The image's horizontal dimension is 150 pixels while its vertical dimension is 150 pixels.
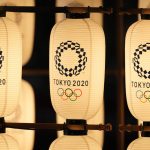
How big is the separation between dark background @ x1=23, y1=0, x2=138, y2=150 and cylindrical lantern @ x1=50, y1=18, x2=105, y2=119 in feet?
4.29

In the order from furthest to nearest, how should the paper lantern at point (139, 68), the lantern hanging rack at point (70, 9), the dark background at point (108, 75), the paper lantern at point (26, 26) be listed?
the dark background at point (108, 75)
the paper lantern at point (26, 26)
the lantern hanging rack at point (70, 9)
the paper lantern at point (139, 68)

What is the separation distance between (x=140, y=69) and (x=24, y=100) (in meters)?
1.58

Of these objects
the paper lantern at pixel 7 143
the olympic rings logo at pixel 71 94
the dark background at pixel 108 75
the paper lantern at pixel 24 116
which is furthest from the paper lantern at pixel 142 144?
the paper lantern at pixel 24 116

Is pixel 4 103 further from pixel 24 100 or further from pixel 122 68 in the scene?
pixel 122 68

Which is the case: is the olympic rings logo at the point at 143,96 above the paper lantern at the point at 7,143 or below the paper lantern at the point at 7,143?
above

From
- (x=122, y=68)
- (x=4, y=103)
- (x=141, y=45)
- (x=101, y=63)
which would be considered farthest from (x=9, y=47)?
(x=122, y=68)

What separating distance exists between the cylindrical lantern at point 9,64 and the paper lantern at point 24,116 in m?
1.09

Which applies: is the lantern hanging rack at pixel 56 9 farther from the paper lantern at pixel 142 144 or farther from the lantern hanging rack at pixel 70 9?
the paper lantern at pixel 142 144

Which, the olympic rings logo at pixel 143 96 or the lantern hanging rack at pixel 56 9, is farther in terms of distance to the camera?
the lantern hanging rack at pixel 56 9

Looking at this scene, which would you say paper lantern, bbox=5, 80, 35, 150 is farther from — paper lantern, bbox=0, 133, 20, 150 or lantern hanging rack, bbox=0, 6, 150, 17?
lantern hanging rack, bbox=0, 6, 150, 17

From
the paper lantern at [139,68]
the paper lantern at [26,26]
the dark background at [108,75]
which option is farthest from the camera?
the dark background at [108,75]

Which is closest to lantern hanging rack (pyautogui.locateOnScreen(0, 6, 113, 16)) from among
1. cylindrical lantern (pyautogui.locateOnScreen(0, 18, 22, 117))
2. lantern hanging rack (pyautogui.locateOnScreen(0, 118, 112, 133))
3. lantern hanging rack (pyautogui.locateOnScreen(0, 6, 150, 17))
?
lantern hanging rack (pyautogui.locateOnScreen(0, 6, 150, 17))

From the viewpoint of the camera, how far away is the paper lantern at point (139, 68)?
3.49 meters

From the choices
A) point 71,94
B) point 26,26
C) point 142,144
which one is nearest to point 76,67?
point 71,94
